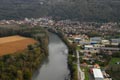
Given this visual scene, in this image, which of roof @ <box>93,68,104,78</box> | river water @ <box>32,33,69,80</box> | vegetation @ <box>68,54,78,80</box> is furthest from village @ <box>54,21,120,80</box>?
river water @ <box>32,33,69,80</box>

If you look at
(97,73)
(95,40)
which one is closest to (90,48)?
(95,40)

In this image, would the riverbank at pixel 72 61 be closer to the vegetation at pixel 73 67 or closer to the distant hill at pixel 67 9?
the vegetation at pixel 73 67

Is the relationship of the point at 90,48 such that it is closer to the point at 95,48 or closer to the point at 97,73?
Answer: the point at 95,48

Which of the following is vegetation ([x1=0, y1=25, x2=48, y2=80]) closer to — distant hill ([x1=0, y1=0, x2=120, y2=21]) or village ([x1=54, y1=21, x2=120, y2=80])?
village ([x1=54, y1=21, x2=120, y2=80])

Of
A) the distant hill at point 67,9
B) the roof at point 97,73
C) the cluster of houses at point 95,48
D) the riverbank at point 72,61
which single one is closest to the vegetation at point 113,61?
the cluster of houses at point 95,48

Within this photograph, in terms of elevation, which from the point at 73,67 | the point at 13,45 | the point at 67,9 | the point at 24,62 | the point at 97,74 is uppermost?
the point at 67,9

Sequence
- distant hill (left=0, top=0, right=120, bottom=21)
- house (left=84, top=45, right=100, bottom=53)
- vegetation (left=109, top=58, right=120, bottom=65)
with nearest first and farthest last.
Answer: vegetation (left=109, top=58, right=120, bottom=65) → house (left=84, top=45, right=100, bottom=53) → distant hill (left=0, top=0, right=120, bottom=21)
